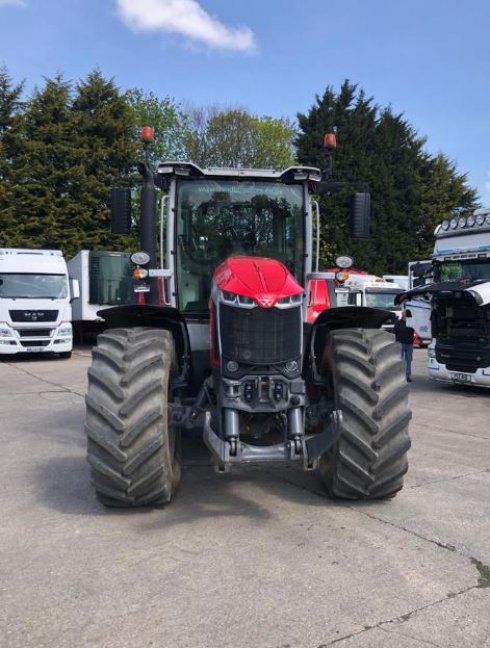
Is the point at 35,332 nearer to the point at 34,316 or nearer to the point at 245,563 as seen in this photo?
the point at 34,316

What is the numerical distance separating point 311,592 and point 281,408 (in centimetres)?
124

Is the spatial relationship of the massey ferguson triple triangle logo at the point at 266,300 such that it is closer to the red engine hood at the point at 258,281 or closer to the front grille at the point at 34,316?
the red engine hood at the point at 258,281

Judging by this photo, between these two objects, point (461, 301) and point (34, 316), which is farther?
point (34, 316)

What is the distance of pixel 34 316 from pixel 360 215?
1244 centimetres

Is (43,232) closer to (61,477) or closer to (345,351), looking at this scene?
(61,477)

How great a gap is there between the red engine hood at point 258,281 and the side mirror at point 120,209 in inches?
65.0

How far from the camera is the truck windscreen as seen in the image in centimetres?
1647

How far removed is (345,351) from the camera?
15.1ft

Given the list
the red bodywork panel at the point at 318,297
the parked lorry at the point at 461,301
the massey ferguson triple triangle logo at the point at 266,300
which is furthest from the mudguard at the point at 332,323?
the parked lorry at the point at 461,301

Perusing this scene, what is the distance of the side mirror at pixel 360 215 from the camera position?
19.4 ft

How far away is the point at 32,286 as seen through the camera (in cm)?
1672

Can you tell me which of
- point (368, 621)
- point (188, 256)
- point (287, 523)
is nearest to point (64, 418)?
point (188, 256)

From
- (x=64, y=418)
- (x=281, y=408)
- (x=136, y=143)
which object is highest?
(x=136, y=143)

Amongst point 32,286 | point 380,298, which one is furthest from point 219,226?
point 380,298
